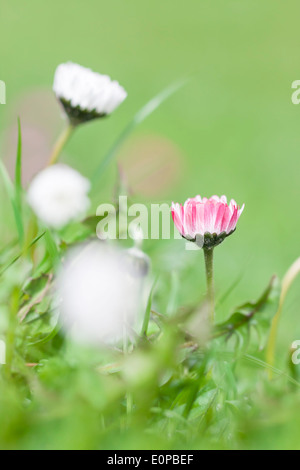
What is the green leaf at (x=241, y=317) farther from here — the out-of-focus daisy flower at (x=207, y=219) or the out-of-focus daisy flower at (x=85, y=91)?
the out-of-focus daisy flower at (x=85, y=91)

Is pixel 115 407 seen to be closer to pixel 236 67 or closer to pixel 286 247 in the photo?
pixel 286 247

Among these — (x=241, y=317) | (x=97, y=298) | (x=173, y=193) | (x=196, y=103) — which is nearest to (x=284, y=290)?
(x=241, y=317)

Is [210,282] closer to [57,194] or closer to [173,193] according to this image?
[57,194]

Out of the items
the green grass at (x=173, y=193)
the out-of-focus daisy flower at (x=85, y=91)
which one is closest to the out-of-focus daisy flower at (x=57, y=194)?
the green grass at (x=173, y=193)

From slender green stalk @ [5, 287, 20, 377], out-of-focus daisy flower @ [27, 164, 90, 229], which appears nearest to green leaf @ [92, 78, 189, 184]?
out-of-focus daisy flower @ [27, 164, 90, 229]

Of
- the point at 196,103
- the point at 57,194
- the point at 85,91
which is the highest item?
the point at 196,103

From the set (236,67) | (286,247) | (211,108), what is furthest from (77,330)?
(236,67)

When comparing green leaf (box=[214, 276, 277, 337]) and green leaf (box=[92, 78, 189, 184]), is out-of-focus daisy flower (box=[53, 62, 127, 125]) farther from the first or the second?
green leaf (box=[214, 276, 277, 337])
